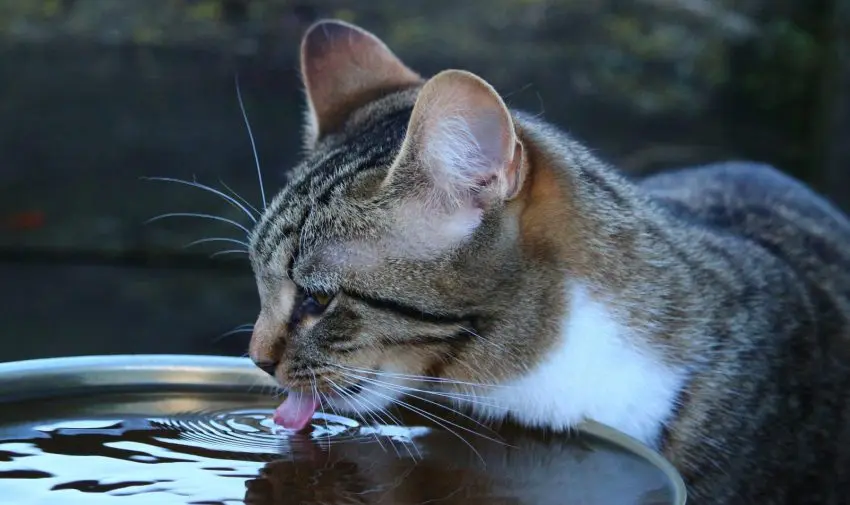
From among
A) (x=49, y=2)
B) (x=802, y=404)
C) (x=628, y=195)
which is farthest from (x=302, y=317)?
(x=49, y=2)

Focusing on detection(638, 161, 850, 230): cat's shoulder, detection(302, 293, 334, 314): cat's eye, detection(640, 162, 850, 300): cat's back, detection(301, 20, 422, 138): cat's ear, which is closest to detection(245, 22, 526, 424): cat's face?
detection(302, 293, 334, 314): cat's eye

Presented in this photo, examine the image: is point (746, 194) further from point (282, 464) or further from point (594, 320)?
point (282, 464)

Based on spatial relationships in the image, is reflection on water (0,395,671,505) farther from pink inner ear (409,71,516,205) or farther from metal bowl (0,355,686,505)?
pink inner ear (409,71,516,205)

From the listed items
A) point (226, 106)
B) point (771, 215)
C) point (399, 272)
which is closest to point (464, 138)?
point (399, 272)

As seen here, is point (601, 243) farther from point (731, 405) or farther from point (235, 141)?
point (235, 141)

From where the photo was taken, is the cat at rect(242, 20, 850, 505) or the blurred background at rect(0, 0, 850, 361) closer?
the cat at rect(242, 20, 850, 505)
